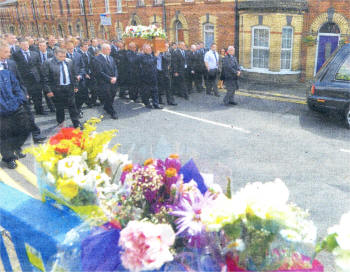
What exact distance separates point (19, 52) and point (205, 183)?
879cm

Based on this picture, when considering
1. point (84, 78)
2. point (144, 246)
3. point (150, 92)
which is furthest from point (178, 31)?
point (144, 246)

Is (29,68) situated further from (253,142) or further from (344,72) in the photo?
(344,72)

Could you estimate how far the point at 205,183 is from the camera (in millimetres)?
2143

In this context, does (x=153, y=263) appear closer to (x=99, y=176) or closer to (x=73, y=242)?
(x=73, y=242)

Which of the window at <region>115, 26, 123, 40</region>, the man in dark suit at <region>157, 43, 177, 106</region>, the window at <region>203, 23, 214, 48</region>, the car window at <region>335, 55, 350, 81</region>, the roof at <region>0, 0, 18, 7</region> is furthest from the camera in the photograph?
the roof at <region>0, 0, 18, 7</region>

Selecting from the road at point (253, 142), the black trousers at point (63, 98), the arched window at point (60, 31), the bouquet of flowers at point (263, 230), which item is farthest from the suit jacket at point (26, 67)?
the arched window at point (60, 31)

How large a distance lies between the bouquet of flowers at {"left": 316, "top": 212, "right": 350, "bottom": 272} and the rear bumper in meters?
7.14

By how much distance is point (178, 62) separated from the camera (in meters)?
11.8

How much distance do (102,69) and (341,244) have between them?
845 cm

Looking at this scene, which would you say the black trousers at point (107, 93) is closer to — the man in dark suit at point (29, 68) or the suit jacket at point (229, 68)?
the man in dark suit at point (29, 68)

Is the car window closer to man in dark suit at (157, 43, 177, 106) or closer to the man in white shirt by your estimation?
the man in white shirt

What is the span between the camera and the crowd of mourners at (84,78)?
6.25 metres

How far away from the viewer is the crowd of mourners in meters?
6.25

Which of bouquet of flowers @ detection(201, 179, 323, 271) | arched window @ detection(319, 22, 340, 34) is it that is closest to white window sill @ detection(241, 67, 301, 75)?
arched window @ detection(319, 22, 340, 34)
